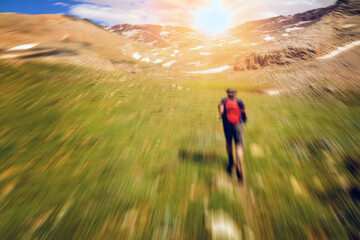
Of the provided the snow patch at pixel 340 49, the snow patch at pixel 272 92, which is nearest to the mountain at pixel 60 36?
the snow patch at pixel 272 92

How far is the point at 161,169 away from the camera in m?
5.43

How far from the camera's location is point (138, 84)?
51.6ft

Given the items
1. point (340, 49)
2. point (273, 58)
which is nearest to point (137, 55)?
point (273, 58)

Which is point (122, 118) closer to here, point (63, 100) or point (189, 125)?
point (189, 125)

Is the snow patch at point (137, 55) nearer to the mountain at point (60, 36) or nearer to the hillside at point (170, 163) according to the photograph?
the mountain at point (60, 36)

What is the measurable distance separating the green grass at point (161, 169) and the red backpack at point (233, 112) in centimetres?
162

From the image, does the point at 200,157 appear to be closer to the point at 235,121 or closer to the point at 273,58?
the point at 235,121

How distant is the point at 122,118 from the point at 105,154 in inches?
133

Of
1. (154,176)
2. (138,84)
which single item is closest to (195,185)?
(154,176)

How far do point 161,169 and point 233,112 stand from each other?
9.13 feet

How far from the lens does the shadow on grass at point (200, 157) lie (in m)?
5.82

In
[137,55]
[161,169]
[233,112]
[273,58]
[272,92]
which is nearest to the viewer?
[233,112]

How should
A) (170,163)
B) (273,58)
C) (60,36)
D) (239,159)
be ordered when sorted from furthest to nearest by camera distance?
(60,36) → (273,58) → (170,163) → (239,159)

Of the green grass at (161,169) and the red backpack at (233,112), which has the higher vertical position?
the red backpack at (233,112)
